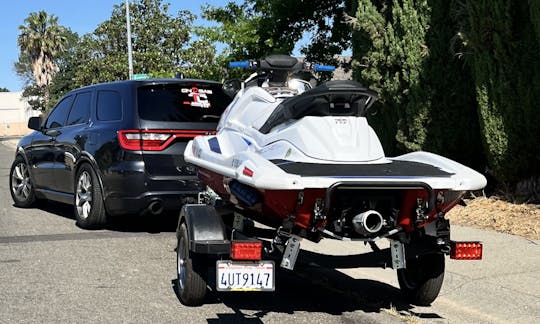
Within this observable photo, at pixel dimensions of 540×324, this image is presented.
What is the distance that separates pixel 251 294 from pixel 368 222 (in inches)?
71.9

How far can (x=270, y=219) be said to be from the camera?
16.3 ft

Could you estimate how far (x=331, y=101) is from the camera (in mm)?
4992

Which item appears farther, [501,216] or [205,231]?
[501,216]

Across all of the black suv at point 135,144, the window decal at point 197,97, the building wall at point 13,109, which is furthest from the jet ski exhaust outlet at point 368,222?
the building wall at point 13,109

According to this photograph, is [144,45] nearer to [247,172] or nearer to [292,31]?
[292,31]

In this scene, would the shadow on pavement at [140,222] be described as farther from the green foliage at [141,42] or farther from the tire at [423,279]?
the green foliage at [141,42]

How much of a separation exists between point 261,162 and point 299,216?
1.44 feet

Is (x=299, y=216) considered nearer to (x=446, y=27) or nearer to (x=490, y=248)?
(x=490, y=248)

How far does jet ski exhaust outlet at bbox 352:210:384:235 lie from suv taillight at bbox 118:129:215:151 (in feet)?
12.5

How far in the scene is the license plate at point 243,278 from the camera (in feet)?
14.9

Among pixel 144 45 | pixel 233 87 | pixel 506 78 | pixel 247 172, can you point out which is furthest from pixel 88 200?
pixel 144 45

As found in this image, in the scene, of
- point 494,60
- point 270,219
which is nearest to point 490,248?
point 494,60

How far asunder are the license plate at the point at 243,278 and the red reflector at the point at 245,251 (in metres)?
0.06

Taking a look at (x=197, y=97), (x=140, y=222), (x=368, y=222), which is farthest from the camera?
(x=140, y=222)
